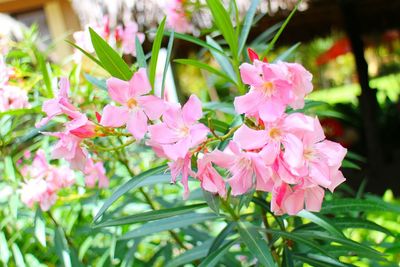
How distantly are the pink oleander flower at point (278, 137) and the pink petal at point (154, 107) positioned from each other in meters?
0.11

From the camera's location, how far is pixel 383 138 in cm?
516

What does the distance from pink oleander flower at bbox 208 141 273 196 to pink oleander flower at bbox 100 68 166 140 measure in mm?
98

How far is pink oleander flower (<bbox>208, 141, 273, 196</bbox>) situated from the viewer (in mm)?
649

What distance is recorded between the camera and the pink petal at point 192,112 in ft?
2.24

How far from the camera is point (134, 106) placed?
70 centimetres

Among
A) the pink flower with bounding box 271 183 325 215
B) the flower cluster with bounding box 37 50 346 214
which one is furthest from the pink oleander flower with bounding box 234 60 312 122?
the pink flower with bounding box 271 183 325 215

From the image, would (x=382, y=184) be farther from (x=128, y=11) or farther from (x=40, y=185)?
(x=40, y=185)

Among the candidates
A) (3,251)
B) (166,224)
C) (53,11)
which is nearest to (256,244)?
(166,224)

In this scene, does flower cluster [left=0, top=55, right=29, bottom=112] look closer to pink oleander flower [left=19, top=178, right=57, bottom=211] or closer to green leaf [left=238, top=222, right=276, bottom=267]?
pink oleander flower [left=19, top=178, right=57, bottom=211]

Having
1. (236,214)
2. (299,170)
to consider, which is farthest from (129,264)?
(299,170)

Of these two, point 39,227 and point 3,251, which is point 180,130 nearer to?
point 39,227

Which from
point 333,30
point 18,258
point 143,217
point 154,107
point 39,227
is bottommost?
point 333,30

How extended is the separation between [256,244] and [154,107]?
0.32 m

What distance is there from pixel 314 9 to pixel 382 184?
4.91ft
